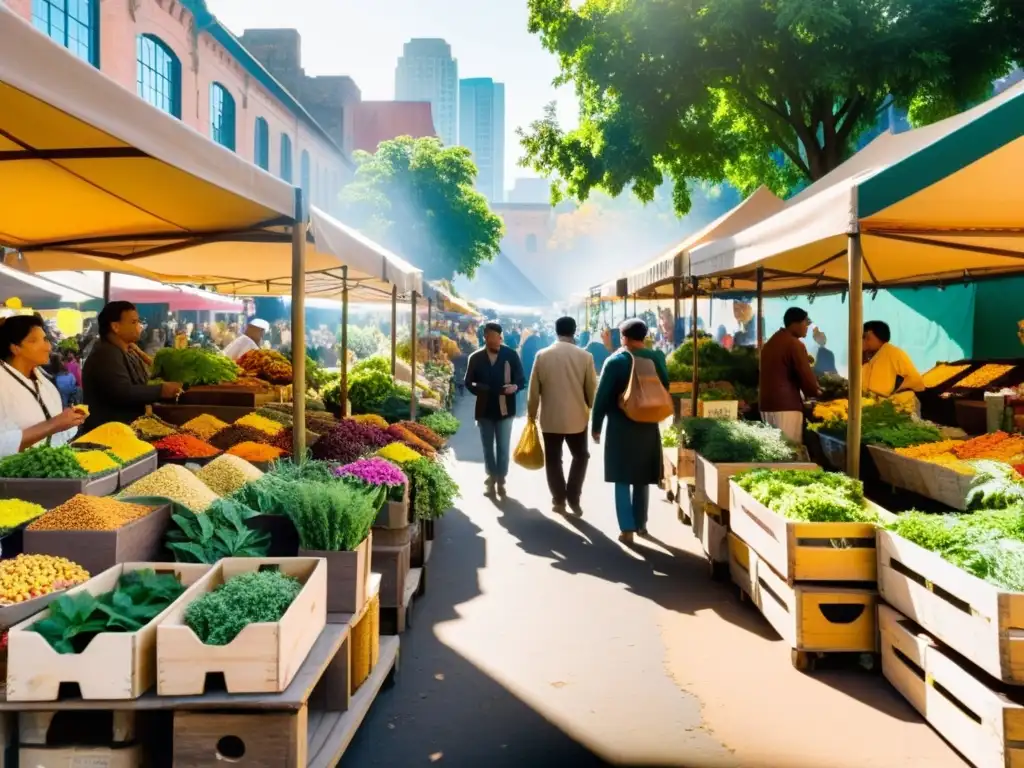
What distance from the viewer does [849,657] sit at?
5.10m

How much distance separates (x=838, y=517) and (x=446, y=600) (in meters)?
2.74

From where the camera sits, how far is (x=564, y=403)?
9.30 metres

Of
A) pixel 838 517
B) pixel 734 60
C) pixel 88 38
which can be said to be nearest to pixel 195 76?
pixel 88 38

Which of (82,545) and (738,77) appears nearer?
(82,545)

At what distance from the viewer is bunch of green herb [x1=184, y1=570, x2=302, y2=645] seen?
323 cm

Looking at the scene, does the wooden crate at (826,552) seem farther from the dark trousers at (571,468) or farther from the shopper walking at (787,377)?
the dark trousers at (571,468)

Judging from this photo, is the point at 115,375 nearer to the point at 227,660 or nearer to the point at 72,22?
the point at 227,660

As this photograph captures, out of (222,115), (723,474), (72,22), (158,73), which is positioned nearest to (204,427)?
(723,474)

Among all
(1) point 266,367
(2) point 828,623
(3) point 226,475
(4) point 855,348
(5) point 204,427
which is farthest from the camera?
(1) point 266,367

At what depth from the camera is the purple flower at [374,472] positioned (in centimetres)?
517

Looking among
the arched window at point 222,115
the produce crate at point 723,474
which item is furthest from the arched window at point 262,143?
the produce crate at point 723,474

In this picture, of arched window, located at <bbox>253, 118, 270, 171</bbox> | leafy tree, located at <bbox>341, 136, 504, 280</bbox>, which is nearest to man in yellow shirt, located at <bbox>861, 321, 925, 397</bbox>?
arched window, located at <bbox>253, 118, 270, 171</bbox>

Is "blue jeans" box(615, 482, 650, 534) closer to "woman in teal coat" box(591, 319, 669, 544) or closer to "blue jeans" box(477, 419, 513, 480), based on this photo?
"woman in teal coat" box(591, 319, 669, 544)

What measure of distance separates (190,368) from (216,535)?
5.47 metres
